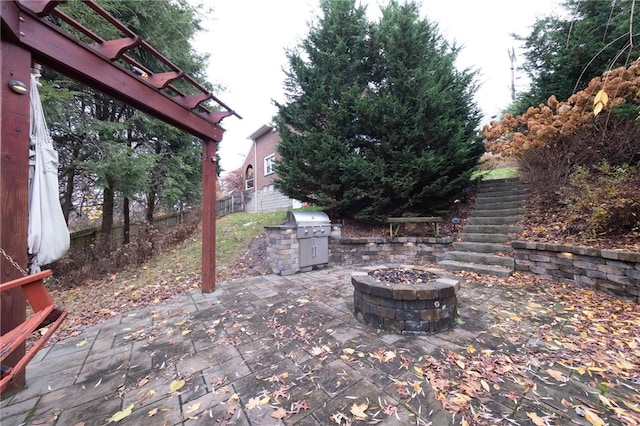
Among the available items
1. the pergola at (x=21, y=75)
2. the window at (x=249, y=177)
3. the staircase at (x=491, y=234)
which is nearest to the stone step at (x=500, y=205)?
the staircase at (x=491, y=234)

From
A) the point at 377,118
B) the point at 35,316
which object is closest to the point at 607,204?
the point at 377,118

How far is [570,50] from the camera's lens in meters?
5.58

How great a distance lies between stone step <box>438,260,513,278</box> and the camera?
424 cm

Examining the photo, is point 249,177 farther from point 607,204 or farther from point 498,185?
point 607,204

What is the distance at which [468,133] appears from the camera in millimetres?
6238

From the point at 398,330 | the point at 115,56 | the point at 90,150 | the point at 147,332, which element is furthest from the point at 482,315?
the point at 90,150

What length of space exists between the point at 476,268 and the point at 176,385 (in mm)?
4845

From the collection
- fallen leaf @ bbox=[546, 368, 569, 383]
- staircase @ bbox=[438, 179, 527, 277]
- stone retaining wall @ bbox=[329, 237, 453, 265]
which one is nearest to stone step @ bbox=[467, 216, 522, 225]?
staircase @ bbox=[438, 179, 527, 277]

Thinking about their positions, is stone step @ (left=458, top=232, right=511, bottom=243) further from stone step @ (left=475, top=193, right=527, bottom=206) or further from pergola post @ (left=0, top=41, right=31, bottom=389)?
pergola post @ (left=0, top=41, right=31, bottom=389)

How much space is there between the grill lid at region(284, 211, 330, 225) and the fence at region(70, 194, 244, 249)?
16.6 feet

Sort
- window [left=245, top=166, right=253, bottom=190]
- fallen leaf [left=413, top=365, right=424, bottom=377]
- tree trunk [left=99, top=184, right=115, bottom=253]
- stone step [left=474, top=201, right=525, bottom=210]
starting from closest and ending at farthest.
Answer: fallen leaf [left=413, top=365, right=424, bottom=377] < stone step [left=474, top=201, right=525, bottom=210] < tree trunk [left=99, top=184, right=115, bottom=253] < window [left=245, top=166, right=253, bottom=190]

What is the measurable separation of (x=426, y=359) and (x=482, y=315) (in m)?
1.32

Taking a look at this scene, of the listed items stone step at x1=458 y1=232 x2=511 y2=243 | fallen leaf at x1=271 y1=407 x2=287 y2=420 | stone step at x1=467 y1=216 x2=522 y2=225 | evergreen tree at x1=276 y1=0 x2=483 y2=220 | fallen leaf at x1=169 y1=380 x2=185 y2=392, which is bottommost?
fallen leaf at x1=169 y1=380 x2=185 y2=392

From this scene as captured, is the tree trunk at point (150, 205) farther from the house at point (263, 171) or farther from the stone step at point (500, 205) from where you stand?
the stone step at point (500, 205)
